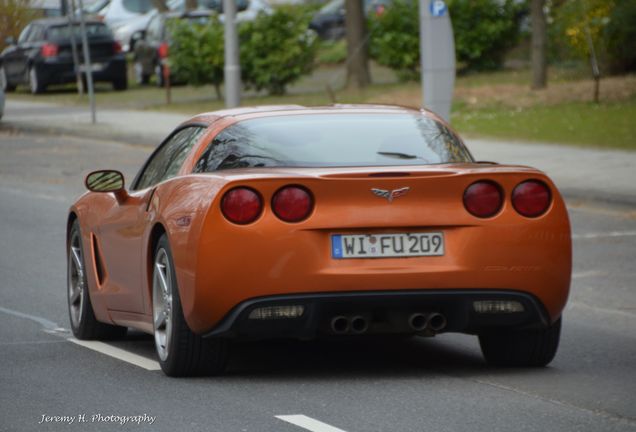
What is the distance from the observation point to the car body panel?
727 cm

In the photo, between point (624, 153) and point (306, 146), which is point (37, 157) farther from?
point (306, 146)

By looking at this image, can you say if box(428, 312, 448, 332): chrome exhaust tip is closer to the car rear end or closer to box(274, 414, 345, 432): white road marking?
the car rear end

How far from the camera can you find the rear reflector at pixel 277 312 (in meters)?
7.33

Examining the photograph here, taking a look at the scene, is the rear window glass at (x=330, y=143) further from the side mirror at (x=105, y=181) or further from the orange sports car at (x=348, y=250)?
the side mirror at (x=105, y=181)

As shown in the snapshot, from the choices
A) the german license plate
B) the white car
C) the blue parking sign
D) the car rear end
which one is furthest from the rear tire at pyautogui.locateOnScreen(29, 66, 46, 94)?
the german license plate

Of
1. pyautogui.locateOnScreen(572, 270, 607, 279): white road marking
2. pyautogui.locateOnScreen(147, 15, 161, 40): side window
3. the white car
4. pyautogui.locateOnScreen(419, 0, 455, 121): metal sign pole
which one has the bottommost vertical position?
the white car

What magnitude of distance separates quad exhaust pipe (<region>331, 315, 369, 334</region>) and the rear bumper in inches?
0.5

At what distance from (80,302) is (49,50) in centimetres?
3027

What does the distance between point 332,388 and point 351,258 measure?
0.60m

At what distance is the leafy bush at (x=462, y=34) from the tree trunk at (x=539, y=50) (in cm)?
529

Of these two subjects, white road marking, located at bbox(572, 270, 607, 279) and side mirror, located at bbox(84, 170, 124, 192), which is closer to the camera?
side mirror, located at bbox(84, 170, 124, 192)

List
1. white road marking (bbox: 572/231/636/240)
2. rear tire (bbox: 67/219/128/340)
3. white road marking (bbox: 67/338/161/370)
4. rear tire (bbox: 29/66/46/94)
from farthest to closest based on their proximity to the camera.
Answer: rear tire (bbox: 29/66/46/94) < white road marking (bbox: 572/231/636/240) < rear tire (bbox: 67/219/128/340) < white road marking (bbox: 67/338/161/370)

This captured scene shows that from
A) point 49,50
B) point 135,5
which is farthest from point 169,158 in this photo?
point 135,5

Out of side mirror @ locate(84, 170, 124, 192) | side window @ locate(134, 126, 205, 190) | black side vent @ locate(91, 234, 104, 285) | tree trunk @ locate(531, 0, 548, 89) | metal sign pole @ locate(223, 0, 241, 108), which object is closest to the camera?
side window @ locate(134, 126, 205, 190)
